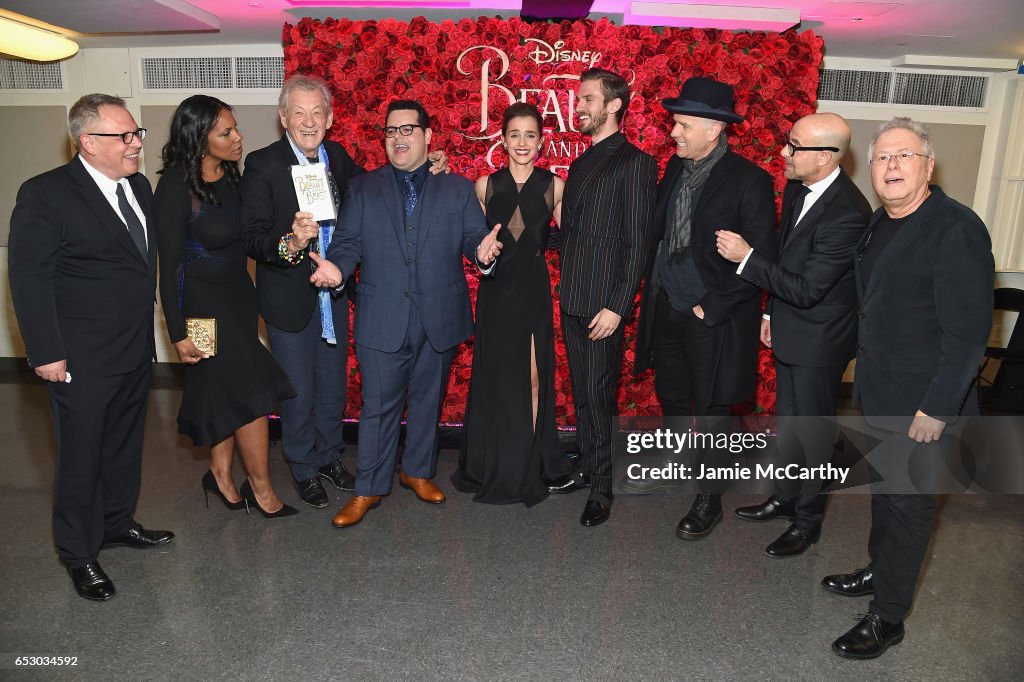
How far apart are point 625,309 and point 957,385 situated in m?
1.41

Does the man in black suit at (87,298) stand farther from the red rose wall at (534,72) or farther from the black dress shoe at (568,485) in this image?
the black dress shoe at (568,485)

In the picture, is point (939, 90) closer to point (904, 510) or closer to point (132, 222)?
point (904, 510)

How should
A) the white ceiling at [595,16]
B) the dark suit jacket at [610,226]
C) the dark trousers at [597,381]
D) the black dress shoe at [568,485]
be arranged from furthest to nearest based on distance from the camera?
the white ceiling at [595,16] < the black dress shoe at [568,485] < the dark trousers at [597,381] < the dark suit jacket at [610,226]

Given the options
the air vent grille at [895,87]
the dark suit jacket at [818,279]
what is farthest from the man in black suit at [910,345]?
the air vent grille at [895,87]

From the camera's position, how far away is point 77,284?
2.71 meters

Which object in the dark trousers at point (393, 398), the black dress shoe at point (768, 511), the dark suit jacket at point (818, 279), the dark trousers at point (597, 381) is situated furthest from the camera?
the black dress shoe at point (768, 511)

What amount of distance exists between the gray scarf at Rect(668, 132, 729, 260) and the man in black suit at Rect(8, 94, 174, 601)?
7.44 ft

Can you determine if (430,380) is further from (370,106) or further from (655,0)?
(655,0)

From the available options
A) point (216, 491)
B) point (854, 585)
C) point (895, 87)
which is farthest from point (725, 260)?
point (895, 87)

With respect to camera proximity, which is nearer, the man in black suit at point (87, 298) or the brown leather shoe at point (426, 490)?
the man in black suit at point (87, 298)

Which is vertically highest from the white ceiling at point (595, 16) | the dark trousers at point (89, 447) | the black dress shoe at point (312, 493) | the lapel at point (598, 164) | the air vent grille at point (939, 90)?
the white ceiling at point (595, 16)

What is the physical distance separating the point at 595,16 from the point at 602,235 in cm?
226

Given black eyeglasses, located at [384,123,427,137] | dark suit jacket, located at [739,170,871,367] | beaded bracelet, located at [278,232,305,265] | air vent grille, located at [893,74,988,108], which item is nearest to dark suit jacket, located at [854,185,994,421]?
dark suit jacket, located at [739,170,871,367]

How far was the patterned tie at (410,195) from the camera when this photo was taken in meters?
3.34
